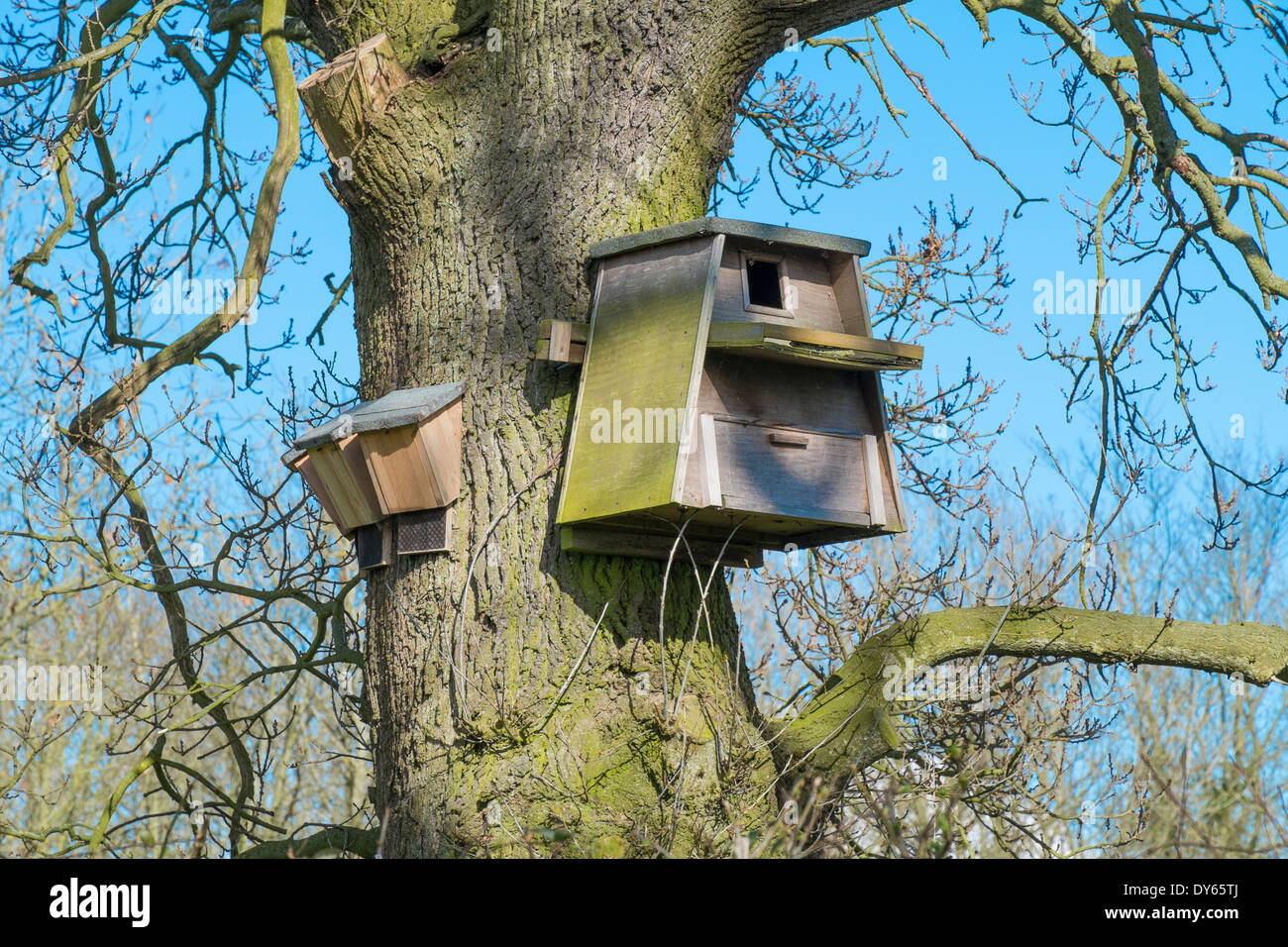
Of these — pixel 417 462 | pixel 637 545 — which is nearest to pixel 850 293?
pixel 637 545

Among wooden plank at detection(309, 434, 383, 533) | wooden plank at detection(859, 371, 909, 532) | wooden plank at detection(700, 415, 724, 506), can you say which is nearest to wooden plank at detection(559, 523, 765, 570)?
wooden plank at detection(700, 415, 724, 506)

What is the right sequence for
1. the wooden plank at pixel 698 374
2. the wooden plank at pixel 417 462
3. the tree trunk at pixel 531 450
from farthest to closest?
the wooden plank at pixel 417 462 → the tree trunk at pixel 531 450 → the wooden plank at pixel 698 374

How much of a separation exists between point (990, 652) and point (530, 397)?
144 cm

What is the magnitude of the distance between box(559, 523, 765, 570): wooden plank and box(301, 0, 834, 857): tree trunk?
0.04 m

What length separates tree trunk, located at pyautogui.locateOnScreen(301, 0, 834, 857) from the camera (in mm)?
3164

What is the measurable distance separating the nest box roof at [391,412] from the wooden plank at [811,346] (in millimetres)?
736

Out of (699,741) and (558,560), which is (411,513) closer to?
(558,560)

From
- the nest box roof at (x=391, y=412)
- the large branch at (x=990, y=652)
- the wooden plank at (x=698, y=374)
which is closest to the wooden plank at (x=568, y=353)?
the nest box roof at (x=391, y=412)

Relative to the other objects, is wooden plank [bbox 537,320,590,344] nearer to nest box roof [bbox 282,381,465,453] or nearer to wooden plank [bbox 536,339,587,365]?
wooden plank [bbox 536,339,587,365]

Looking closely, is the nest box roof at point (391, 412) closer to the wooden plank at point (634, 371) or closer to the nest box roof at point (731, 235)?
the wooden plank at point (634, 371)

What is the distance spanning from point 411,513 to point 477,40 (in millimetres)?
1401

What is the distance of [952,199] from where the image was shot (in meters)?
5.21

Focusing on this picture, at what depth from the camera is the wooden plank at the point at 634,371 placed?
3.13 meters
